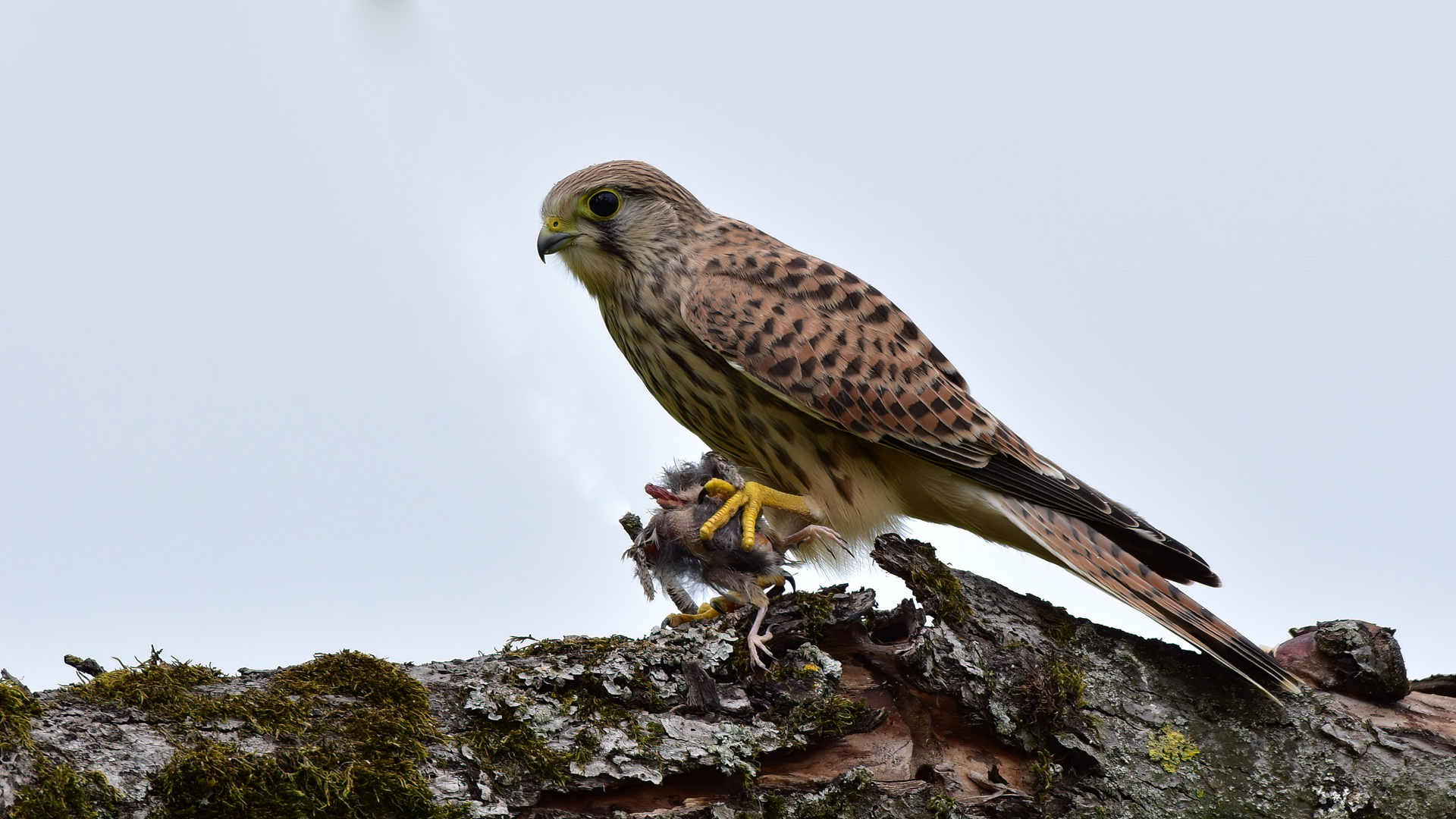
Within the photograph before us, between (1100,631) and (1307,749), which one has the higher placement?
(1100,631)

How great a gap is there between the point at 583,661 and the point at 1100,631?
4.35 ft

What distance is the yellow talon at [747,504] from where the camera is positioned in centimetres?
341

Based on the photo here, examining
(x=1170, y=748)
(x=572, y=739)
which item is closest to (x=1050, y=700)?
(x=1170, y=748)

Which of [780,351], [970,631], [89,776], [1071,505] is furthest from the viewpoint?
[780,351]

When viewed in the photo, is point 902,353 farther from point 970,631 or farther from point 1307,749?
point 1307,749

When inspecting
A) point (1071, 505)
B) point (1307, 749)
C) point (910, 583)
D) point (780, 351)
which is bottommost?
point (1307, 749)

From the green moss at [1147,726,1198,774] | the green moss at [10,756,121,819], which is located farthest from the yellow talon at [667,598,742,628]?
the green moss at [10,756,121,819]

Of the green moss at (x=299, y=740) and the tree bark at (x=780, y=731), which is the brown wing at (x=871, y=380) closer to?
the tree bark at (x=780, y=731)

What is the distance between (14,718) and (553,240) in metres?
2.60

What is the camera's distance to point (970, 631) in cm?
272

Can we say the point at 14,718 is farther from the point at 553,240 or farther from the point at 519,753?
the point at 553,240

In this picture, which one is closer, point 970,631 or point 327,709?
point 327,709

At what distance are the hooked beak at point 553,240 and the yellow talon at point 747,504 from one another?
1171 mm

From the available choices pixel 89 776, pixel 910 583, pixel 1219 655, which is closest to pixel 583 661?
pixel 910 583
